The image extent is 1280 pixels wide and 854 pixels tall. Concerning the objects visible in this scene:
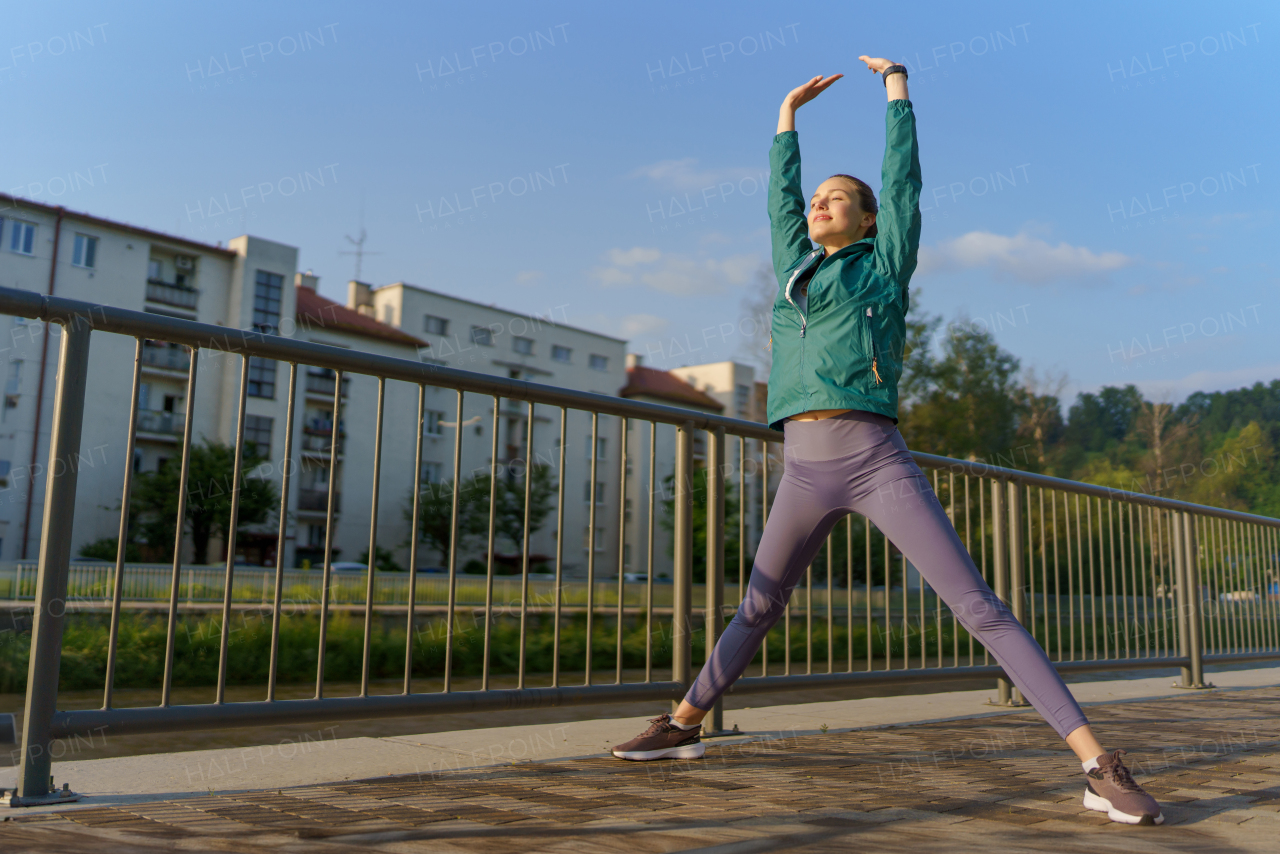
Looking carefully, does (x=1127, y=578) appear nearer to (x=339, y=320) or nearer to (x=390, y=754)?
(x=390, y=754)

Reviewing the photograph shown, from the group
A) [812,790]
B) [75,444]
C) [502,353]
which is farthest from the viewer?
[502,353]

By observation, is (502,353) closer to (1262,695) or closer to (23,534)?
(23,534)

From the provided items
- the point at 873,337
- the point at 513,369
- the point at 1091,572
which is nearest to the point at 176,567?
the point at 873,337

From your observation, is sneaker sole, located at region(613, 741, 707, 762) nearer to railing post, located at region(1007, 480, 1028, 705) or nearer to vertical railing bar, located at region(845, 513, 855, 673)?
vertical railing bar, located at region(845, 513, 855, 673)

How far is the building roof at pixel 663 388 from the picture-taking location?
5662 cm

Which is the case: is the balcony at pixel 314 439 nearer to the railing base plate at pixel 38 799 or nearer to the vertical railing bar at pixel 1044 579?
the vertical railing bar at pixel 1044 579

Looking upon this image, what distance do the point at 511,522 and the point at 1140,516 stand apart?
3941cm

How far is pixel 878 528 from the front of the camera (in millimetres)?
2611

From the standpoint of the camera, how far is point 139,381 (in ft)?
8.62

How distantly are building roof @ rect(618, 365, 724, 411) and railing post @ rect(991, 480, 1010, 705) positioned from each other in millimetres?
49023

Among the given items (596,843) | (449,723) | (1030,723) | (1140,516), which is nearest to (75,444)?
(596,843)

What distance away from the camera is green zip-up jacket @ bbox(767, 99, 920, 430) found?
2.63 metres

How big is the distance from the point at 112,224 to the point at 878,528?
1662 inches

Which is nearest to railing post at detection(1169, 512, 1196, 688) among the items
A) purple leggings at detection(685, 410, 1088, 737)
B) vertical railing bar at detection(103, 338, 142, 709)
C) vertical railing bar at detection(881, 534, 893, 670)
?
vertical railing bar at detection(881, 534, 893, 670)
